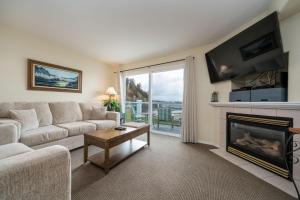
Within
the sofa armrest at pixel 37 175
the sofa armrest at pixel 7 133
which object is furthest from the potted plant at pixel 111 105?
the sofa armrest at pixel 37 175

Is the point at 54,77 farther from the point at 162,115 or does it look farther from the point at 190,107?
the point at 190,107

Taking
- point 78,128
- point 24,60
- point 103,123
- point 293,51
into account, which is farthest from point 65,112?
point 293,51

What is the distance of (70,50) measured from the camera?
11.3 feet

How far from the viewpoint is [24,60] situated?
2713 millimetres

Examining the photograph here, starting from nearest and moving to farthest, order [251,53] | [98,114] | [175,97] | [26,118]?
[251,53]
[26,118]
[98,114]
[175,97]

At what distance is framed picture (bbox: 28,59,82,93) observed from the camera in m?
2.83

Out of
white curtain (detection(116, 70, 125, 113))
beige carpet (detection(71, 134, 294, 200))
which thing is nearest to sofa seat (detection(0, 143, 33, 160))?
beige carpet (detection(71, 134, 294, 200))

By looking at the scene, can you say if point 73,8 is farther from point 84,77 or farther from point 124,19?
point 84,77

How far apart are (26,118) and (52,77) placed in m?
1.25

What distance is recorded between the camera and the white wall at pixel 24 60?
97.9 inches

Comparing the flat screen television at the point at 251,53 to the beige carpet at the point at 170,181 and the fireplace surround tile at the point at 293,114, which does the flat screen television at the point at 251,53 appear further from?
the beige carpet at the point at 170,181

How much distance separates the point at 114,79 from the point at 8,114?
294 cm

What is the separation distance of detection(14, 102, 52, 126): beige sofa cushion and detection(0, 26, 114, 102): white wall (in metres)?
0.31

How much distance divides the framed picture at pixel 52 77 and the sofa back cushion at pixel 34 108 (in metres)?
0.47
